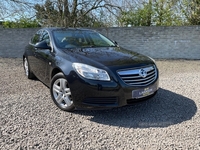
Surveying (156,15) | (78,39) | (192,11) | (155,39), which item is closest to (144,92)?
(78,39)

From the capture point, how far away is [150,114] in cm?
306

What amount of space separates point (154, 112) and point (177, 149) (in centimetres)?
99

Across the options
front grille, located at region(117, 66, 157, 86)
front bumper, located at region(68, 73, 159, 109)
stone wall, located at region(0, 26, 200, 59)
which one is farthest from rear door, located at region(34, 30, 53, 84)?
stone wall, located at region(0, 26, 200, 59)

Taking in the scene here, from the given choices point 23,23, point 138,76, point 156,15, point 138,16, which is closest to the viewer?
point 138,76

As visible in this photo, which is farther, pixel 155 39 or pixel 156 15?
pixel 156 15

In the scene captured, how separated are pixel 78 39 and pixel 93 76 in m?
1.51

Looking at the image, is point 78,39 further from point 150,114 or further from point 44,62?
point 150,114

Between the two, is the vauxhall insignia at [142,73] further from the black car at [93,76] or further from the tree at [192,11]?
the tree at [192,11]

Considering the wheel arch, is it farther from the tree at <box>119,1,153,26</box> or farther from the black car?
the tree at <box>119,1,153,26</box>

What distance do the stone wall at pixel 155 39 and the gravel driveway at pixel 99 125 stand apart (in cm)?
562

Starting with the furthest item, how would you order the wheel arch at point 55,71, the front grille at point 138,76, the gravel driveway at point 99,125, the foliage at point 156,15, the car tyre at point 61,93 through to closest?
the foliage at point 156,15, the wheel arch at point 55,71, the car tyre at point 61,93, the front grille at point 138,76, the gravel driveway at point 99,125

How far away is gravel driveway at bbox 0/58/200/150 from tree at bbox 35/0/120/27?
8.50 meters

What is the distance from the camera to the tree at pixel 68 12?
436 inches

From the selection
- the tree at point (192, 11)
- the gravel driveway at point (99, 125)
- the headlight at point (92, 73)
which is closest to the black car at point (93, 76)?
the headlight at point (92, 73)
